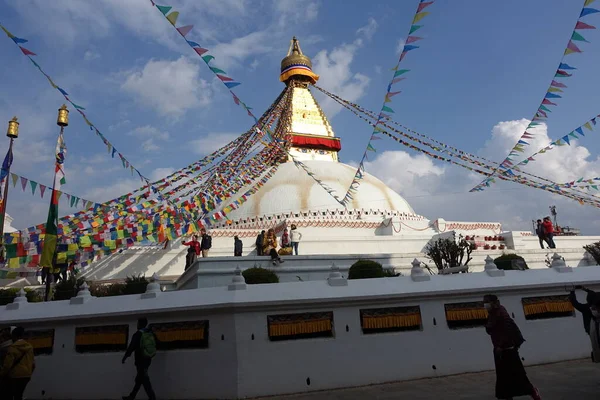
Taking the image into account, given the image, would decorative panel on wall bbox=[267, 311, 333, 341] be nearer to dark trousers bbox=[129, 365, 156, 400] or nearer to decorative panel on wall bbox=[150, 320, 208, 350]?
decorative panel on wall bbox=[150, 320, 208, 350]

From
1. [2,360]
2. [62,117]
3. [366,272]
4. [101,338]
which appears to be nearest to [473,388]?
[366,272]

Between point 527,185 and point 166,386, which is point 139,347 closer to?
point 166,386

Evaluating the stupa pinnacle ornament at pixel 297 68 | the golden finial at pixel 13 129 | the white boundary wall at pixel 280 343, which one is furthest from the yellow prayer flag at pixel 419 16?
the stupa pinnacle ornament at pixel 297 68

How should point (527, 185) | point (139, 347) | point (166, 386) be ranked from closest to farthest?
point (139, 347) < point (166, 386) < point (527, 185)

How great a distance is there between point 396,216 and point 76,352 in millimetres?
15992

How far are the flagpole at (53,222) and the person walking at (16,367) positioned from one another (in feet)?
15.8

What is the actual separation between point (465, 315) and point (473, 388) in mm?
1246

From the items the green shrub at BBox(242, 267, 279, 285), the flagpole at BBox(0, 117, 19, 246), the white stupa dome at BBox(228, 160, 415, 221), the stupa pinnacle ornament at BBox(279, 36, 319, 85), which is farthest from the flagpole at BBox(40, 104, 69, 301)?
the stupa pinnacle ornament at BBox(279, 36, 319, 85)

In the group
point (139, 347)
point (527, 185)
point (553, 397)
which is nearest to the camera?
point (553, 397)

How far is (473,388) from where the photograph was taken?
5.09 m

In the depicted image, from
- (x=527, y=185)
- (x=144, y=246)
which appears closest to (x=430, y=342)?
(x=527, y=185)

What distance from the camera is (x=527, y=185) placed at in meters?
13.5

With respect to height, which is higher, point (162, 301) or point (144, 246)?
point (144, 246)

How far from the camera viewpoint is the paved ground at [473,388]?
4.69 metres
